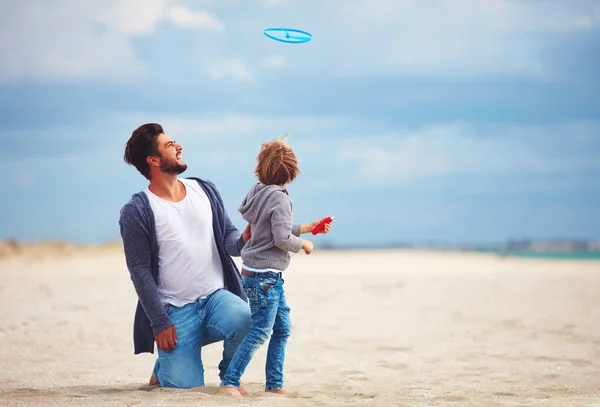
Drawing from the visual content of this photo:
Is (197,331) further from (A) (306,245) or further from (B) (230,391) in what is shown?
(A) (306,245)

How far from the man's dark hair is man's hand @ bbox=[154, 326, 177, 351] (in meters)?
1.03

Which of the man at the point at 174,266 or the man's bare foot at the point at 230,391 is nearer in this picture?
the man's bare foot at the point at 230,391

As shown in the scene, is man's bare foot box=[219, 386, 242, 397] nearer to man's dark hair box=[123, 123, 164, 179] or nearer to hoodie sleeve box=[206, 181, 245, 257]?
hoodie sleeve box=[206, 181, 245, 257]

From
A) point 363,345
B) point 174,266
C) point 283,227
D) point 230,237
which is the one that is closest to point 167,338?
point 174,266

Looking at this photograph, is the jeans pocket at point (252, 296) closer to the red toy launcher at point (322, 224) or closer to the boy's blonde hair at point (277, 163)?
the red toy launcher at point (322, 224)

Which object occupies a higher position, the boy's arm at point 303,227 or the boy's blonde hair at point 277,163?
the boy's blonde hair at point 277,163

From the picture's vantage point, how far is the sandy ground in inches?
206

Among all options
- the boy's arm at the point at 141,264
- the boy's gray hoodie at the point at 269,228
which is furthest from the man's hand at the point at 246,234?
the boy's arm at the point at 141,264

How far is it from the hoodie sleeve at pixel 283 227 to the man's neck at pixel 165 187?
0.85 meters

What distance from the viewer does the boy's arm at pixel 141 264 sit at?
5082 mm

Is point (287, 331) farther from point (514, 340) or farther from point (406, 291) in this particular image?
point (406, 291)

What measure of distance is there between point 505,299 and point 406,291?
1.51 m

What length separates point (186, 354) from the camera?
5.18 metres

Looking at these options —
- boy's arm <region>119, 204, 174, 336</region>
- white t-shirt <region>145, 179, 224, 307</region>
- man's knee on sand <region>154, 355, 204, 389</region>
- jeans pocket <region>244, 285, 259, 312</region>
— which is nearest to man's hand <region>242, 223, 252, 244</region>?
white t-shirt <region>145, 179, 224, 307</region>
